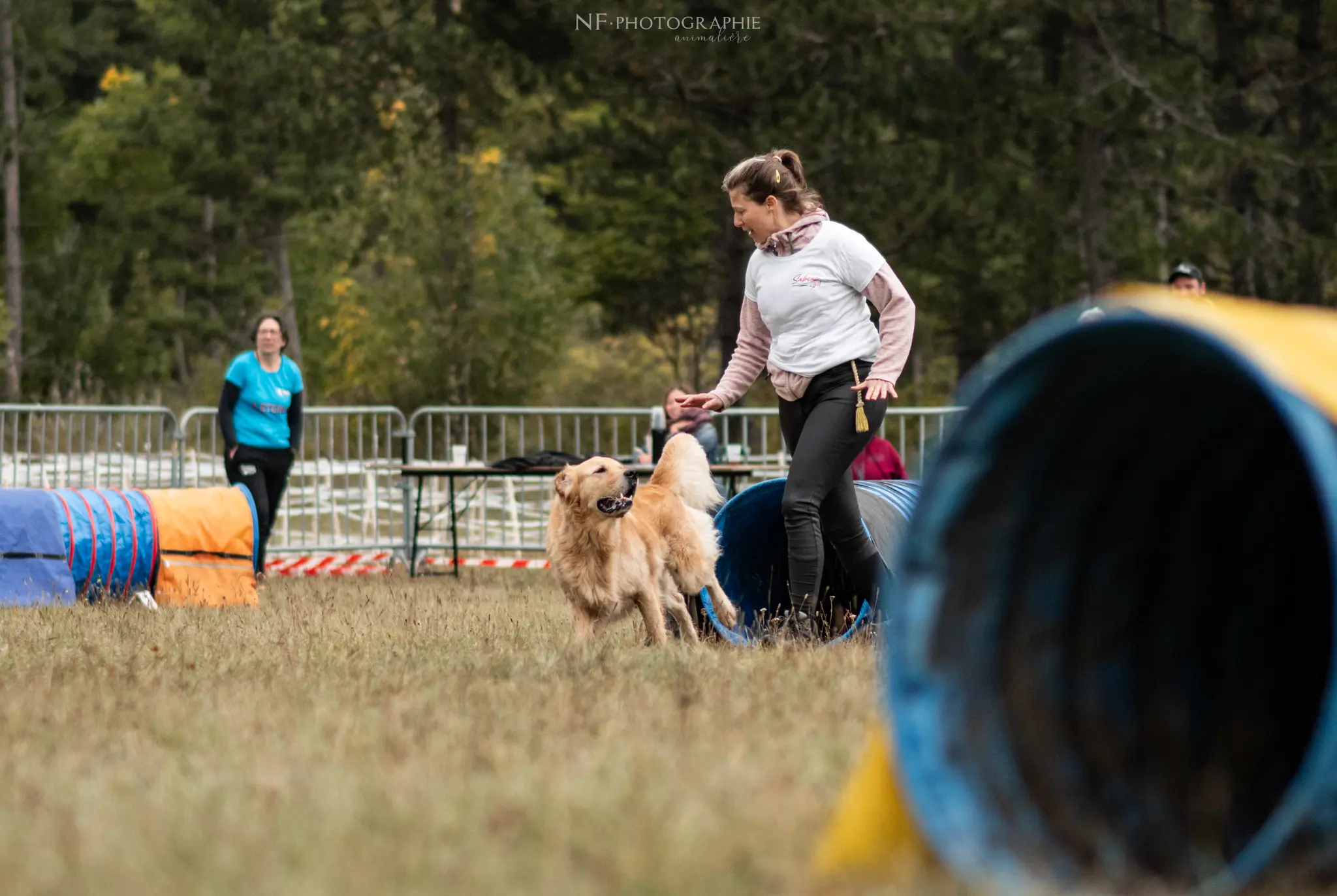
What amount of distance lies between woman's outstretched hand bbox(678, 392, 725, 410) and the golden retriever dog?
70 centimetres

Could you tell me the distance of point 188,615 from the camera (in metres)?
8.55

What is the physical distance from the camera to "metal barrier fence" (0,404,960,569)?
14.7m

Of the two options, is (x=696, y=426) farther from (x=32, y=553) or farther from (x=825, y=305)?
(x=825, y=305)

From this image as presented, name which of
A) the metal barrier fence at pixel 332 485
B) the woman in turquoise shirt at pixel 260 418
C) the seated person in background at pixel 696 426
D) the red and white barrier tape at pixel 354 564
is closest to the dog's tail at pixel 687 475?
the seated person in background at pixel 696 426

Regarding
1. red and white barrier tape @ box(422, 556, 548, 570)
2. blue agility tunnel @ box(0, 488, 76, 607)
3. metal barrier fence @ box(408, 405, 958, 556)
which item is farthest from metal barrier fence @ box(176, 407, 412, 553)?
blue agility tunnel @ box(0, 488, 76, 607)

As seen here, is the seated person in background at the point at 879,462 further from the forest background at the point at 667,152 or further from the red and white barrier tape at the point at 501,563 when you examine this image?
the forest background at the point at 667,152

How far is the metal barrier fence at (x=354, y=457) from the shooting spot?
48.2 feet

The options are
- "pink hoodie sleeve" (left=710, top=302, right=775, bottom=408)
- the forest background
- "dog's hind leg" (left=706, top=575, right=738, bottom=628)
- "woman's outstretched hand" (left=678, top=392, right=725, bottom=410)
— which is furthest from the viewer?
the forest background

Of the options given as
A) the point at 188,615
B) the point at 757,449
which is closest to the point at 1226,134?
the point at 757,449

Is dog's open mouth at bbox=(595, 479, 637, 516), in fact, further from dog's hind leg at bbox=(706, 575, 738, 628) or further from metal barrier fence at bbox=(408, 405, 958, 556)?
metal barrier fence at bbox=(408, 405, 958, 556)

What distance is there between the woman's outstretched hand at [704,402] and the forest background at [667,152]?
41.0ft

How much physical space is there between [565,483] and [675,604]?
80 centimetres

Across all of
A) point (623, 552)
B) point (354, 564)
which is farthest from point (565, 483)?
point (354, 564)

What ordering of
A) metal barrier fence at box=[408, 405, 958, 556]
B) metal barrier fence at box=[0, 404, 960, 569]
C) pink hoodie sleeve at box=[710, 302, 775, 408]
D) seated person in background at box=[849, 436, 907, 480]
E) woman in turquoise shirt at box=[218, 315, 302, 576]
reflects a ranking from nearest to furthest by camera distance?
pink hoodie sleeve at box=[710, 302, 775, 408], woman in turquoise shirt at box=[218, 315, 302, 576], seated person in background at box=[849, 436, 907, 480], metal barrier fence at box=[0, 404, 960, 569], metal barrier fence at box=[408, 405, 958, 556]
